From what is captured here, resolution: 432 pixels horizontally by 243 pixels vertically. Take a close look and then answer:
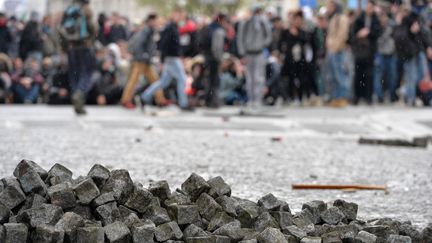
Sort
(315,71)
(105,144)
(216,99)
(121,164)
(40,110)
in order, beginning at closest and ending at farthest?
(121,164)
(105,144)
(40,110)
(216,99)
(315,71)

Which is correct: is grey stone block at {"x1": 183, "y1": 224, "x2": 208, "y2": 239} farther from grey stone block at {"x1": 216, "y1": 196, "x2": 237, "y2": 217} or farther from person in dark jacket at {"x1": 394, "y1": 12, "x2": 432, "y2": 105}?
person in dark jacket at {"x1": 394, "y1": 12, "x2": 432, "y2": 105}

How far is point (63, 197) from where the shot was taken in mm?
5562

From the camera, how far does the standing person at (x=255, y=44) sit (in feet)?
69.0

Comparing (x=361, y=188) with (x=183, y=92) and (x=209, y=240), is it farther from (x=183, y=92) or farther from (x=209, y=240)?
(x=183, y=92)

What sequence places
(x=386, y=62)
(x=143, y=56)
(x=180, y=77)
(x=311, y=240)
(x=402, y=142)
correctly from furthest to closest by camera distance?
(x=386, y=62) → (x=143, y=56) → (x=180, y=77) → (x=402, y=142) → (x=311, y=240)

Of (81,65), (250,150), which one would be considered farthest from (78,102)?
(250,150)

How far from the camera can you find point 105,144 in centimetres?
1228

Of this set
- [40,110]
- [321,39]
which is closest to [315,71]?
[321,39]

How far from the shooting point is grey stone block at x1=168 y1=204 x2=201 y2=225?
18.6ft

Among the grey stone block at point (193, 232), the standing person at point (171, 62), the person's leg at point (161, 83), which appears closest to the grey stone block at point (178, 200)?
the grey stone block at point (193, 232)

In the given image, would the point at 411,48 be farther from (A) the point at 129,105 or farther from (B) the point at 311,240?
(B) the point at 311,240

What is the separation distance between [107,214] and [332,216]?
128 centimetres

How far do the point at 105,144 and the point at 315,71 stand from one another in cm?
1199

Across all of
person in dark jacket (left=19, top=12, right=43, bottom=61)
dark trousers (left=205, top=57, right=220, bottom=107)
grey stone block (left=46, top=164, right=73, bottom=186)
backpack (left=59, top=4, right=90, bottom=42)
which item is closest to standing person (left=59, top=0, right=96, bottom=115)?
backpack (left=59, top=4, right=90, bottom=42)
